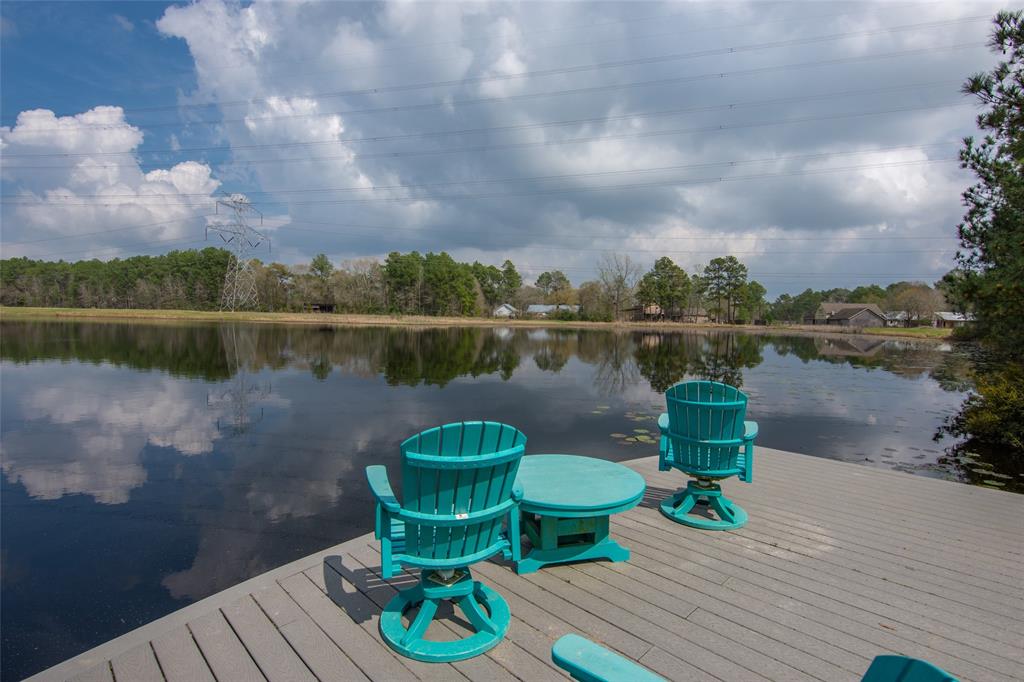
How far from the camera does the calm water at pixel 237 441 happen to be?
14.7ft

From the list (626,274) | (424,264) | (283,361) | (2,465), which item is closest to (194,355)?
(283,361)

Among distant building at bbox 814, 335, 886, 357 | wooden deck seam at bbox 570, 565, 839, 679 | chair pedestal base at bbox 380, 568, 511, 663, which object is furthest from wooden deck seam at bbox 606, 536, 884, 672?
distant building at bbox 814, 335, 886, 357

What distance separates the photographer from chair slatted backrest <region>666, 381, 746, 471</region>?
403 cm

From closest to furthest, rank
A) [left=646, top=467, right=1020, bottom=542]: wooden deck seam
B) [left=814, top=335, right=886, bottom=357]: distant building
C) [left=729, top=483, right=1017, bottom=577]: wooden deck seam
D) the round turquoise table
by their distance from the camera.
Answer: the round turquoise table → [left=729, top=483, right=1017, bottom=577]: wooden deck seam → [left=646, top=467, right=1020, bottom=542]: wooden deck seam → [left=814, top=335, right=886, bottom=357]: distant building

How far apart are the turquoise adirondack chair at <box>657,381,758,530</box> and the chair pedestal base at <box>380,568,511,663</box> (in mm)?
2107

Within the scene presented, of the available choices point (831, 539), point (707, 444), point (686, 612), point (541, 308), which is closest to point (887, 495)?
point (831, 539)

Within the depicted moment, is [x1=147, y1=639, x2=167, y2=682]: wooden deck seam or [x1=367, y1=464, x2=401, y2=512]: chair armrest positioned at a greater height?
[x1=367, y1=464, x2=401, y2=512]: chair armrest

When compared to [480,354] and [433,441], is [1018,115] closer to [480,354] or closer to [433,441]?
[433,441]

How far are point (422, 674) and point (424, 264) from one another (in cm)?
7960

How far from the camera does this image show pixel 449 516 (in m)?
2.40

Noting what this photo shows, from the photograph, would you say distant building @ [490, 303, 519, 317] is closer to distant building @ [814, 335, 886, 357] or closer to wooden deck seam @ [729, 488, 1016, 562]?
distant building @ [814, 335, 886, 357]

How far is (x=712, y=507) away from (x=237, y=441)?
8.22 metres

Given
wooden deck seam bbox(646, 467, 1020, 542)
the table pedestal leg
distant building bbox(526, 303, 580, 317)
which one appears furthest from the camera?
distant building bbox(526, 303, 580, 317)

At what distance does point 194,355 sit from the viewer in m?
22.4
